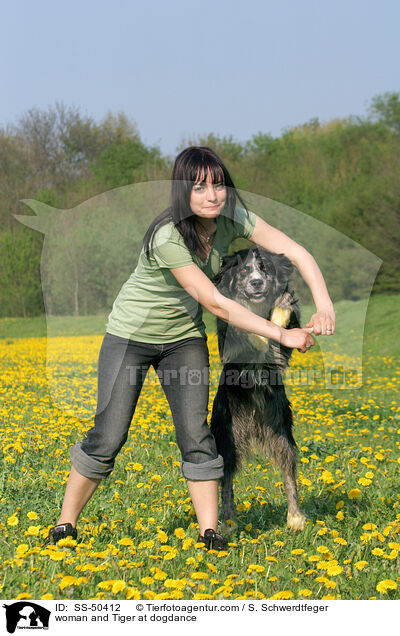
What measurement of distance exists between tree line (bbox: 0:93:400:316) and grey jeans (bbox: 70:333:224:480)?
1021cm

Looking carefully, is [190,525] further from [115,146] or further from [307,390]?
[115,146]

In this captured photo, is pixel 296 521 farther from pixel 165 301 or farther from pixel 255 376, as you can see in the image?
pixel 165 301

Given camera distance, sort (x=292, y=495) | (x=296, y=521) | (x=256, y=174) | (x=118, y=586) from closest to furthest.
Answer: (x=118, y=586) → (x=296, y=521) → (x=292, y=495) → (x=256, y=174)

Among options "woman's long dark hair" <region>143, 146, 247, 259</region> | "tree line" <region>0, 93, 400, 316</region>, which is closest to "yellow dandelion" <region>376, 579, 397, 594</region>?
"woman's long dark hair" <region>143, 146, 247, 259</region>

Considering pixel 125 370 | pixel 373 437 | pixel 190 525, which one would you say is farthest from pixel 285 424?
pixel 373 437

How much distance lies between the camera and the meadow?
112 inches

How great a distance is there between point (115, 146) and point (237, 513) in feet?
95.1

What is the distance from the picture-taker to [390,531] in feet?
11.6

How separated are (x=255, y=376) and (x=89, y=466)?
1113mm

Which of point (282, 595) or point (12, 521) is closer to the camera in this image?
point (282, 595)

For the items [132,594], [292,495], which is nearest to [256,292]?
[292,495]

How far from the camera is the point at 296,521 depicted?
12.5ft

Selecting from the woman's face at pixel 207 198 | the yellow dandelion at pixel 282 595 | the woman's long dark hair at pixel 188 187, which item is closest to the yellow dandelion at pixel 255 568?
the yellow dandelion at pixel 282 595

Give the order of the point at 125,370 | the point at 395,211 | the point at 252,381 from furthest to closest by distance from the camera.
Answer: the point at 395,211 < the point at 252,381 < the point at 125,370
